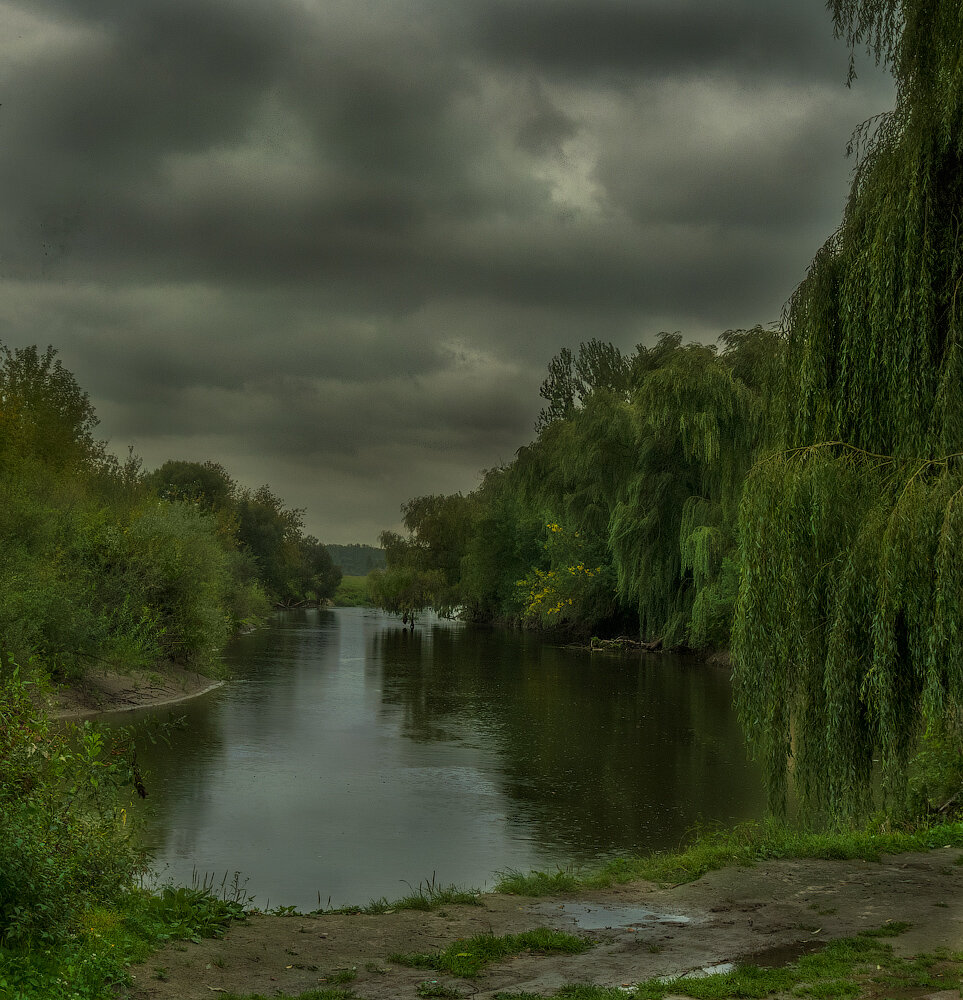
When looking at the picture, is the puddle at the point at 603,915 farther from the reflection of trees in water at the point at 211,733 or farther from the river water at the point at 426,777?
the reflection of trees in water at the point at 211,733

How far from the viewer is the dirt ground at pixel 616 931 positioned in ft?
21.4

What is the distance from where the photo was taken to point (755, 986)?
5934mm

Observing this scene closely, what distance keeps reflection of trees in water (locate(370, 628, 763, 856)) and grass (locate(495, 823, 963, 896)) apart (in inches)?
102

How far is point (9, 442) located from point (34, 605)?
41.1ft

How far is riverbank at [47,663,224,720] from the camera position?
2175cm

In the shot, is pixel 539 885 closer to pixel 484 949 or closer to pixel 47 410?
pixel 484 949

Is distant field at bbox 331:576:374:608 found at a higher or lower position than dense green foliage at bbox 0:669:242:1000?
lower

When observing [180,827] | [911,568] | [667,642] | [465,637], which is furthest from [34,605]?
[465,637]

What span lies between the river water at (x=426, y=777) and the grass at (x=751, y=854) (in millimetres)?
1527

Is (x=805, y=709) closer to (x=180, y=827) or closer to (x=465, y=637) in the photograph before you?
(x=180, y=827)

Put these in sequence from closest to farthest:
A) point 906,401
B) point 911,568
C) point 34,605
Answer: point 911,568, point 906,401, point 34,605

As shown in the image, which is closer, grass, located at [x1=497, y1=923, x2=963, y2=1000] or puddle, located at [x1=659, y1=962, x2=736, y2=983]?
grass, located at [x1=497, y1=923, x2=963, y2=1000]

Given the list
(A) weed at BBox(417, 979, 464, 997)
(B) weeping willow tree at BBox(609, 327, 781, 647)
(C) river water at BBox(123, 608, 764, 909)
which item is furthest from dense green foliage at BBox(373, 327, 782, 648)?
(A) weed at BBox(417, 979, 464, 997)

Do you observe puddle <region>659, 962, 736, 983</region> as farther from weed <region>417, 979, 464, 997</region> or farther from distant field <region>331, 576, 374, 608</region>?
distant field <region>331, 576, 374, 608</region>
